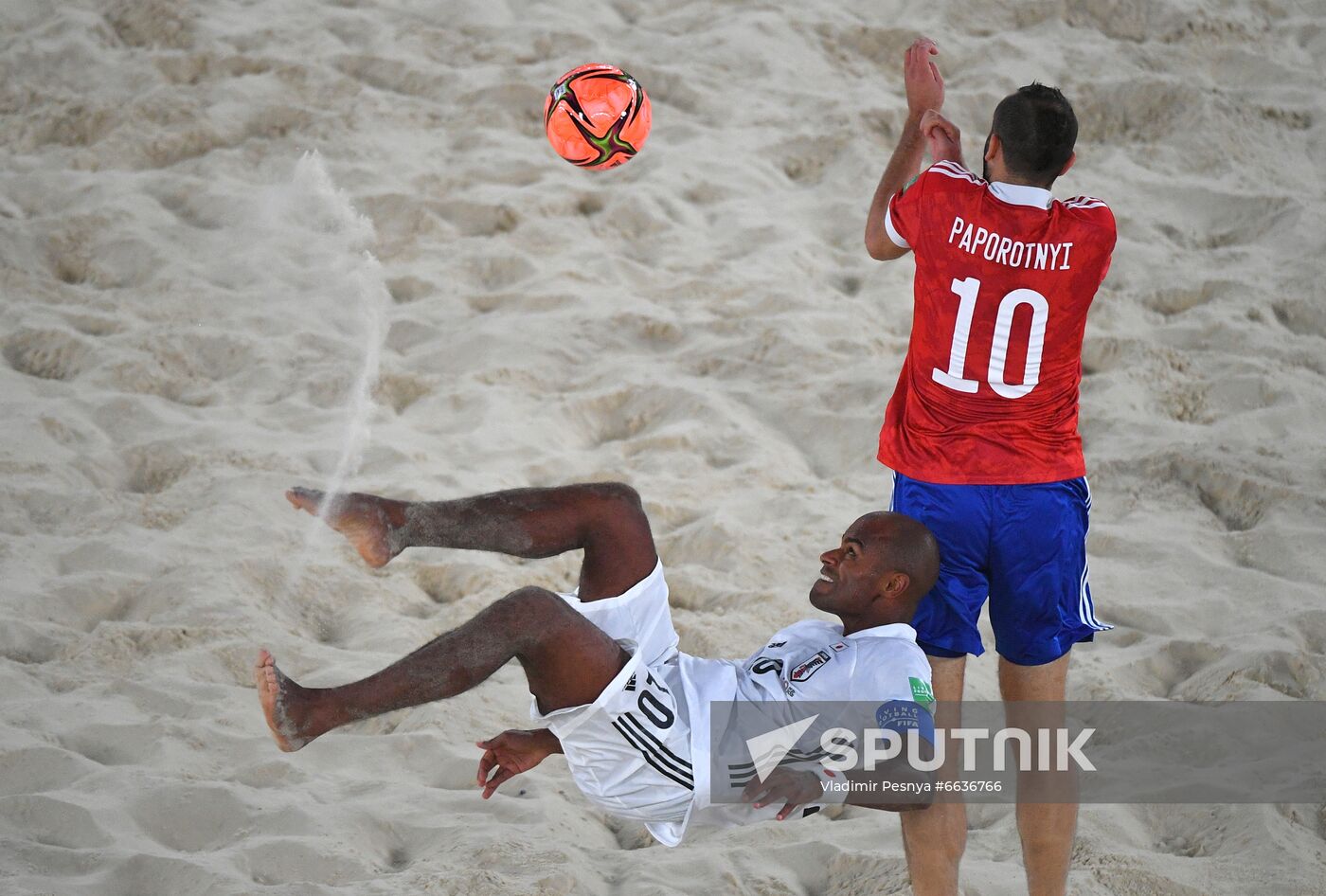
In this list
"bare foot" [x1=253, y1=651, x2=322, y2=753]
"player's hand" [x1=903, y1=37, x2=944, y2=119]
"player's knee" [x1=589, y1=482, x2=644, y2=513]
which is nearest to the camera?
"bare foot" [x1=253, y1=651, x2=322, y2=753]

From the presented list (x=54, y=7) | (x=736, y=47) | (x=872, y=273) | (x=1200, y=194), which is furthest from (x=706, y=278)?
(x=54, y=7)

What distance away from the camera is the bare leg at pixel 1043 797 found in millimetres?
2715

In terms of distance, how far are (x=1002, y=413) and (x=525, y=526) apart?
3.15 ft

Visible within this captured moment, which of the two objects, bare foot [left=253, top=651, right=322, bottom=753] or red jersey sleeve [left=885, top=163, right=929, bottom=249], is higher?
red jersey sleeve [left=885, top=163, right=929, bottom=249]

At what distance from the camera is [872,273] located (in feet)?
17.4

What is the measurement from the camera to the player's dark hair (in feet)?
8.50

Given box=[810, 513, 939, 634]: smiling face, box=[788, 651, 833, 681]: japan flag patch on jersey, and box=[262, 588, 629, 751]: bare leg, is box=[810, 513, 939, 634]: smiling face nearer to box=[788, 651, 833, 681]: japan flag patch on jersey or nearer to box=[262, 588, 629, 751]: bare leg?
box=[788, 651, 833, 681]: japan flag patch on jersey

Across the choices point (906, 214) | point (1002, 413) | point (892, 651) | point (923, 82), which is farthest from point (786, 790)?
point (923, 82)

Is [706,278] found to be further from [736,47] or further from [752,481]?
[736,47]

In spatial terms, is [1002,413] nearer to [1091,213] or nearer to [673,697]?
[1091,213]

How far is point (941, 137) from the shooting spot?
9.02 feet

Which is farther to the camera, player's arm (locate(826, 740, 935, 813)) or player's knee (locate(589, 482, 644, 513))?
player's knee (locate(589, 482, 644, 513))

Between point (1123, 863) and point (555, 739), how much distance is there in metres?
1.27

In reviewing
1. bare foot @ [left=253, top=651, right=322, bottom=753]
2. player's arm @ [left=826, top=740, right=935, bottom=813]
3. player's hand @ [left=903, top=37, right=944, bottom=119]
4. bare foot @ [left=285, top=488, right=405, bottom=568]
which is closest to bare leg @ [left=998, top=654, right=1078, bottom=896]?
player's arm @ [left=826, top=740, right=935, bottom=813]
